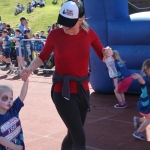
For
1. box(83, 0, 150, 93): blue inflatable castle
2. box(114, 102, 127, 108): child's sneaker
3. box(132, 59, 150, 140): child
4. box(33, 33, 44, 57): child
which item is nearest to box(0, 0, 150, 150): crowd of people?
box(132, 59, 150, 140): child

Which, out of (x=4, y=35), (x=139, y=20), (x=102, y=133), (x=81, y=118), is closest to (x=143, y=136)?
(x=102, y=133)

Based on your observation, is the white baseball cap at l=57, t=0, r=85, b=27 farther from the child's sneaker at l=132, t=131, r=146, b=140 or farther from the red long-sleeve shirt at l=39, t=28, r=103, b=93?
the child's sneaker at l=132, t=131, r=146, b=140

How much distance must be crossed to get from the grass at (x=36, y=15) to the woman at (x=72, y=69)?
2611 centimetres

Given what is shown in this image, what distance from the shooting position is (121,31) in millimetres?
8148

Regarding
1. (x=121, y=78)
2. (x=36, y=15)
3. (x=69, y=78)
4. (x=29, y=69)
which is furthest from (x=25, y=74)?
(x=36, y=15)

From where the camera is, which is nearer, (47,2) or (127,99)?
(127,99)

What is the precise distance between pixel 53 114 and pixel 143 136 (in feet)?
7.42

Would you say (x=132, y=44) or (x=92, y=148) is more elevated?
(x=132, y=44)

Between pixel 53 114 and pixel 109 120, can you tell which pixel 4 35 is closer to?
pixel 53 114

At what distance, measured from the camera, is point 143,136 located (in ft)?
18.7

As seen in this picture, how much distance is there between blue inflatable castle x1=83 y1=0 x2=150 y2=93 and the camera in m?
7.94

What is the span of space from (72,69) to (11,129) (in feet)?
2.76

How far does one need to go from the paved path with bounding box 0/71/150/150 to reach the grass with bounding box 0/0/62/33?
72.1 ft

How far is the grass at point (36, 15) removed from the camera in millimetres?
32906
